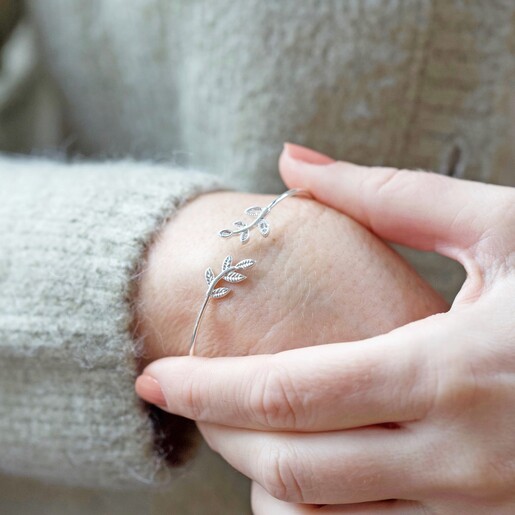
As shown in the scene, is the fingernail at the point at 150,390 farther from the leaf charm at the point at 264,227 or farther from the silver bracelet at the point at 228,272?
the leaf charm at the point at 264,227

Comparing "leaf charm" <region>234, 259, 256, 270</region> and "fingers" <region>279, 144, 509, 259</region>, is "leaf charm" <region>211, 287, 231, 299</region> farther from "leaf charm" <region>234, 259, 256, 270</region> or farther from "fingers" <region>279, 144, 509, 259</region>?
"fingers" <region>279, 144, 509, 259</region>

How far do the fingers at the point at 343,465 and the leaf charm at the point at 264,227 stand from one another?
200 millimetres

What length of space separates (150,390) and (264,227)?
203 mm

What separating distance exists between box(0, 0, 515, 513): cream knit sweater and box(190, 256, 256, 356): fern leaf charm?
8 centimetres

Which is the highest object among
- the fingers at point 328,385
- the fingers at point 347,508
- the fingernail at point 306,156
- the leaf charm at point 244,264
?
the fingernail at point 306,156

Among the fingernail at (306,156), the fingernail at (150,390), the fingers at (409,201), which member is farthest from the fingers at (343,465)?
the fingernail at (306,156)

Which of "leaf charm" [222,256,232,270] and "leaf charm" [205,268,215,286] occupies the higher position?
"leaf charm" [222,256,232,270]

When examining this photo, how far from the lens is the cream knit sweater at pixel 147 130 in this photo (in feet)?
2.26

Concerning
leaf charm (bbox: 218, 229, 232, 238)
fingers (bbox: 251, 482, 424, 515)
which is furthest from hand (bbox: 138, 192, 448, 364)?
fingers (bbox: 251, 482, 424, 515)

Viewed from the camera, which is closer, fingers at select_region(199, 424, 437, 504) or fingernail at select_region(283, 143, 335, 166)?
fingers at select_region(199, 424, 437, 504)

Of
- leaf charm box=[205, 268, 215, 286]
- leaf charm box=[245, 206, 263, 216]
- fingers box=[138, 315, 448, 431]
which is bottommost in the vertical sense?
→ fingers box=[138, 315, 448, 431]

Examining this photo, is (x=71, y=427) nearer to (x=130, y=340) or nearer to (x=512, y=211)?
(x=130, y=340)

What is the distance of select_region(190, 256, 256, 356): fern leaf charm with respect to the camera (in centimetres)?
64

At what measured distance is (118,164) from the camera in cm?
83
